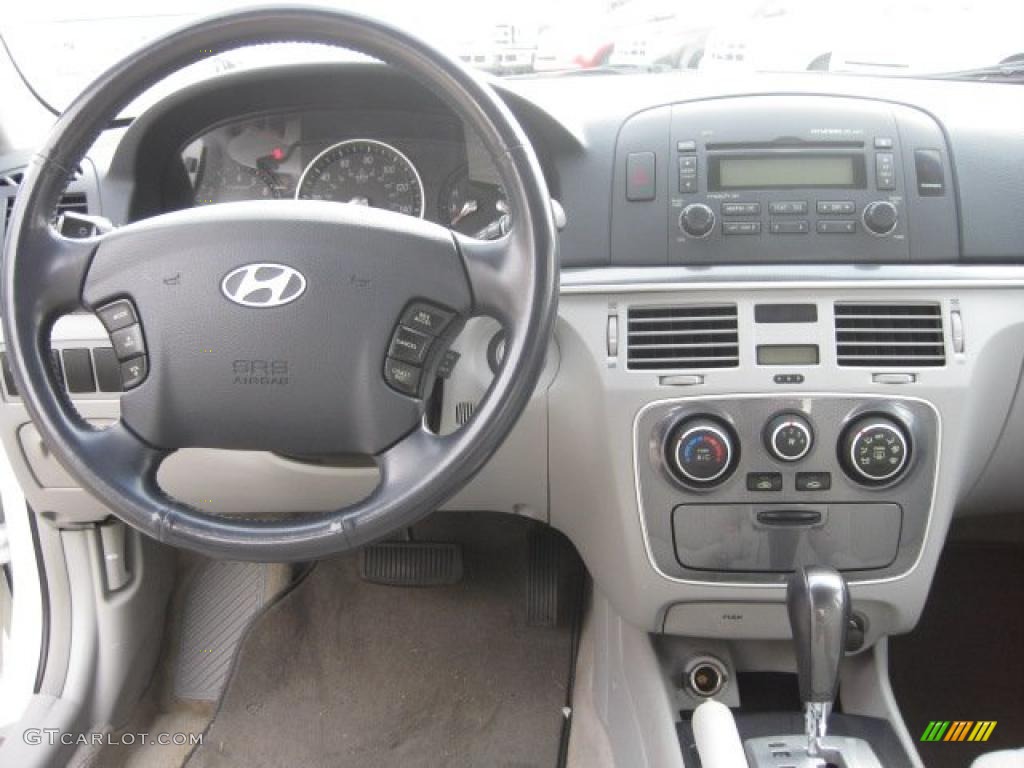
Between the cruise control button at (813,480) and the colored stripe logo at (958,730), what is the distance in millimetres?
791

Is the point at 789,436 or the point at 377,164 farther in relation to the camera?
the point at 377,164

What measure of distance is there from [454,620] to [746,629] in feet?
2.68

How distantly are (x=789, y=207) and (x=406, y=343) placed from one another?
2.22ft

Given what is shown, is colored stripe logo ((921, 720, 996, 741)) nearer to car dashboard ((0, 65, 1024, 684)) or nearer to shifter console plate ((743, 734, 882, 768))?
car dashboard ((0, 65, 1024, 684))

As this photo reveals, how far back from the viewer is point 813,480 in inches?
59.7

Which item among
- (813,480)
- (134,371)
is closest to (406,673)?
(813,480)

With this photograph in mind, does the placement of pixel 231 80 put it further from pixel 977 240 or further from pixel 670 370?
pixel 977 240

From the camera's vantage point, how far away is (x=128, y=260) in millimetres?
1206

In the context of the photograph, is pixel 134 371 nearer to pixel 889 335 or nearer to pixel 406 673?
pixel 889 335

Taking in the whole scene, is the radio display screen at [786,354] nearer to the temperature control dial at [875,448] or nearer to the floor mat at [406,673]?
the temperature control dial at [875,448]

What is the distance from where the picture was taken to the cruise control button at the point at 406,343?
1.18 metres
